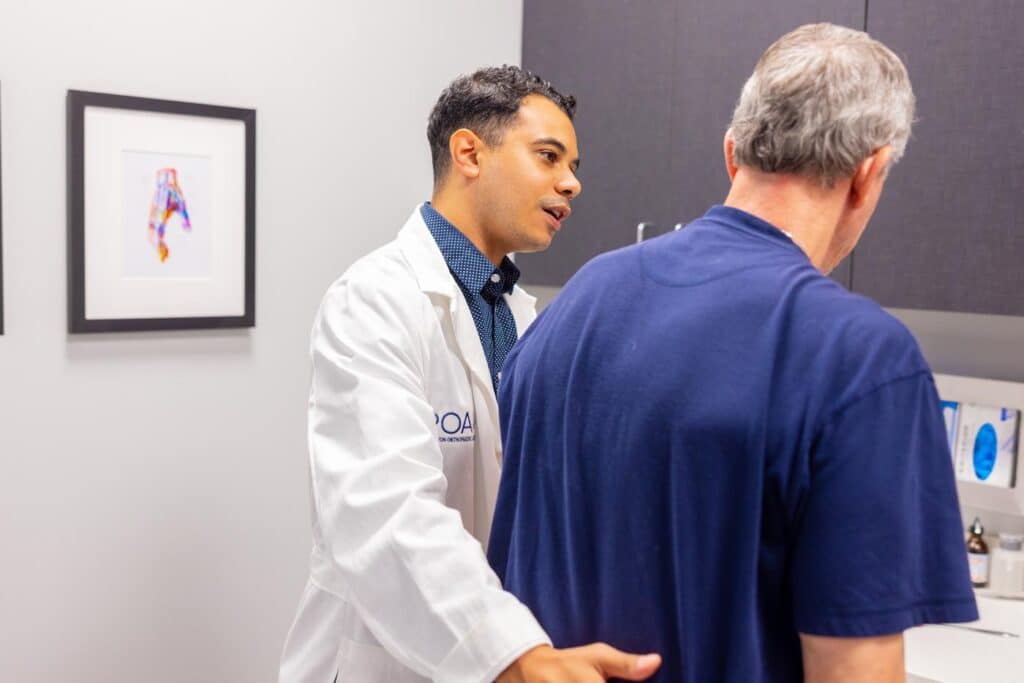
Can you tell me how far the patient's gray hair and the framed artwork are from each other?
1.39 m

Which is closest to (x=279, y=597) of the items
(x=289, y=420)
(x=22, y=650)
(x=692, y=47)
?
(x=289, y=420)

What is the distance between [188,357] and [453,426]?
82cm

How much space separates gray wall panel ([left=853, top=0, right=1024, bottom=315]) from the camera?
1.63 meters

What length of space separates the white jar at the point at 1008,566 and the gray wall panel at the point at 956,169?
0.52 m

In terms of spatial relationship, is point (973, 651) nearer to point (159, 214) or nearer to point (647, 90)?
point (647, 90)

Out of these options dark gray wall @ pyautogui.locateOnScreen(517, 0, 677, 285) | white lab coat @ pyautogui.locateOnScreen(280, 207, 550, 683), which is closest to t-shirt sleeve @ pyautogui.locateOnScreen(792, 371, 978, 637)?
white lab coat @ pyautogui.locateOnScreen(280, 207, 550, 683)

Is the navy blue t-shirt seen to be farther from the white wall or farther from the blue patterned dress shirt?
the white wall

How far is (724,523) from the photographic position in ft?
2.71

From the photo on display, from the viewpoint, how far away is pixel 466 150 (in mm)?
1581

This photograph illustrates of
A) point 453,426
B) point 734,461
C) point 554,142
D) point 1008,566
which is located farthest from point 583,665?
point 1008,566

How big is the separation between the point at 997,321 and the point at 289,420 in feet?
4.58

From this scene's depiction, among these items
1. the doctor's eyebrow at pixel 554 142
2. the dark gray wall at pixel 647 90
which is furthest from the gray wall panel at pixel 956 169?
the doctor's eyebrow at pixel 554 142

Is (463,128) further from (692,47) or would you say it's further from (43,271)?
(43,271)

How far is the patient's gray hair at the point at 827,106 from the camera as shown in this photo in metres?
0.86
